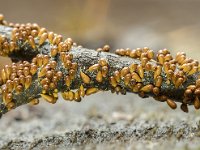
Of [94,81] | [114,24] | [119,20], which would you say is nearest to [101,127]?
[94,81]

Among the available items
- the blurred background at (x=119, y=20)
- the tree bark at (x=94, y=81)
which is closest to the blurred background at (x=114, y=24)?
the blurred background at (x=119, y=20)

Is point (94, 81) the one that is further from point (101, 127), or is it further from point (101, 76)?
point (101, 127)

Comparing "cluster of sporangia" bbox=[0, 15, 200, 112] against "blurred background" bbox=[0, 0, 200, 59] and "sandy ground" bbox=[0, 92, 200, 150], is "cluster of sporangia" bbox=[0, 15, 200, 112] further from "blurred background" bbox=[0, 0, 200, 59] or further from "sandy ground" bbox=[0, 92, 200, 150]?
"blurred background" bbox=[0, 0, 200, 59]

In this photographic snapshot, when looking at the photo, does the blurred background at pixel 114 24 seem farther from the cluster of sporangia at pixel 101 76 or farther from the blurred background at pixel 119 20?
the cluster of sporangia at pixel 101 76

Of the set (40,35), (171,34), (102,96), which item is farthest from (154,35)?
(40,35)

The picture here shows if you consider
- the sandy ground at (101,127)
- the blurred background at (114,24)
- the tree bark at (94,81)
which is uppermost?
the blurred background at (114,24)

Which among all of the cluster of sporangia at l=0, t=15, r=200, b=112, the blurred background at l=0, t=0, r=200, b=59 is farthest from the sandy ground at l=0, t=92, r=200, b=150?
the blurred background at l=0, t=0, r=200, b=59

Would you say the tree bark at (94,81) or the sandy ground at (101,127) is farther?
the tree bark at (94,81)

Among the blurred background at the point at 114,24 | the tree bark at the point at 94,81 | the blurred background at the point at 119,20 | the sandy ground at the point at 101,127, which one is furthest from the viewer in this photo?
the blurred background at the point at 119,20
